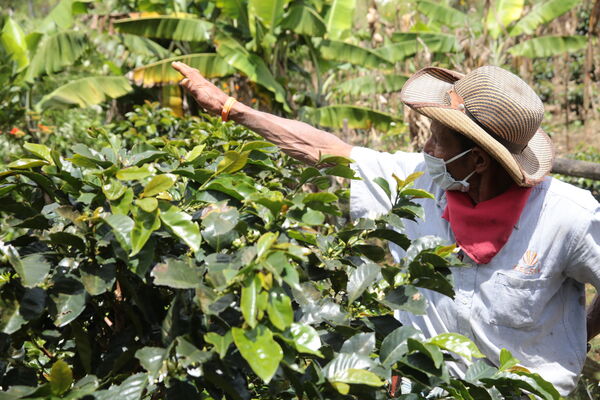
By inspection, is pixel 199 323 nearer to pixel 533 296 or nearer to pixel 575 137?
pixel 533 296

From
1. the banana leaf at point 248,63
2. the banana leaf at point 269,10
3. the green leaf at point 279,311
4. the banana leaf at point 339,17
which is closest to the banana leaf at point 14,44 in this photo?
the banana leaf at point 248,63

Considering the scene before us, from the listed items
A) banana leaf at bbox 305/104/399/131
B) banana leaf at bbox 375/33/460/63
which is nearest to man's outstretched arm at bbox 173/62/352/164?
banana leaf at bbox 305/104/399/131

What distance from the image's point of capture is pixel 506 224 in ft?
6.83

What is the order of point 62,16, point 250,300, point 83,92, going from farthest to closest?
point 62,16
point 83,92
point 250,300

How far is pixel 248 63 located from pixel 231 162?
6.77 metres

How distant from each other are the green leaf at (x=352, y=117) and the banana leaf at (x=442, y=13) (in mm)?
2774

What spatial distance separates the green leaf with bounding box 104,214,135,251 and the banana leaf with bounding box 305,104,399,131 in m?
7.48

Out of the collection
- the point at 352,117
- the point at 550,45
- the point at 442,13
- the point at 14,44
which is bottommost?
the point at 352,117

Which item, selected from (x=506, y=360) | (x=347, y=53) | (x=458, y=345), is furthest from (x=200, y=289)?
(x=347, y=53)

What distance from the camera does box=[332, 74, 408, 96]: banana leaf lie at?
9.66 m

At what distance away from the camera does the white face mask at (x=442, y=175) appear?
83.6 inches

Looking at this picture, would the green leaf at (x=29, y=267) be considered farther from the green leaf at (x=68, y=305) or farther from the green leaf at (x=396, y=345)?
the green leaf at (x=396, y=345)

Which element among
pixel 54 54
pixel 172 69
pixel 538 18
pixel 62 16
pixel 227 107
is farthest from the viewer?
pixel 538 18

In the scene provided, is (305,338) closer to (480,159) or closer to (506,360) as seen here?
(506,360)
